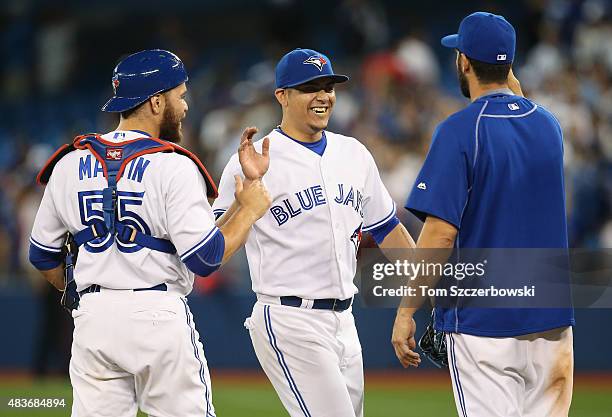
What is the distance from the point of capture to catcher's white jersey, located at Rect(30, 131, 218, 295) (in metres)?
4.25

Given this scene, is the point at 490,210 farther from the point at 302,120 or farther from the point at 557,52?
the point at 557,52

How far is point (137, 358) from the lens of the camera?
4.27 meters

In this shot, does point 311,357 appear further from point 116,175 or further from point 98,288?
point 116,175

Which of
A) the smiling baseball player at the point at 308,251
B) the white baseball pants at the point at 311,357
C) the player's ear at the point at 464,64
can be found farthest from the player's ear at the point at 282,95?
the player's ear at the point at 464,64

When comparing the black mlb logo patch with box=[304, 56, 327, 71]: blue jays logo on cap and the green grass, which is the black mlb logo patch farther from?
the green grass

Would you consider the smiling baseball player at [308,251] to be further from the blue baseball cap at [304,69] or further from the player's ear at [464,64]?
the player's ear at [464,64]

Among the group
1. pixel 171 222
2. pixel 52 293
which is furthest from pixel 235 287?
pixel 171 222

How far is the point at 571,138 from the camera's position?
11.8 m

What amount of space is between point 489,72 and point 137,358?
1924 millimetres

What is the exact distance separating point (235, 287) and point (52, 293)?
6.94 feet

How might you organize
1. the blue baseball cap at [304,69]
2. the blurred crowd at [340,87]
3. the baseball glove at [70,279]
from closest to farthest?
the baseball glove at [70,279] → the blue baseball cap at [304,69] → the blurred crowd at [340,87]

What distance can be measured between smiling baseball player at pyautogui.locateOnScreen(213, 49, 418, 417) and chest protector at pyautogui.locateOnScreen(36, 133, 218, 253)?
890 mm

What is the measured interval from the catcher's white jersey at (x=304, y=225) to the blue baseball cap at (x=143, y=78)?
800 mm

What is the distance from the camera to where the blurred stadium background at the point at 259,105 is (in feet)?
37.9
